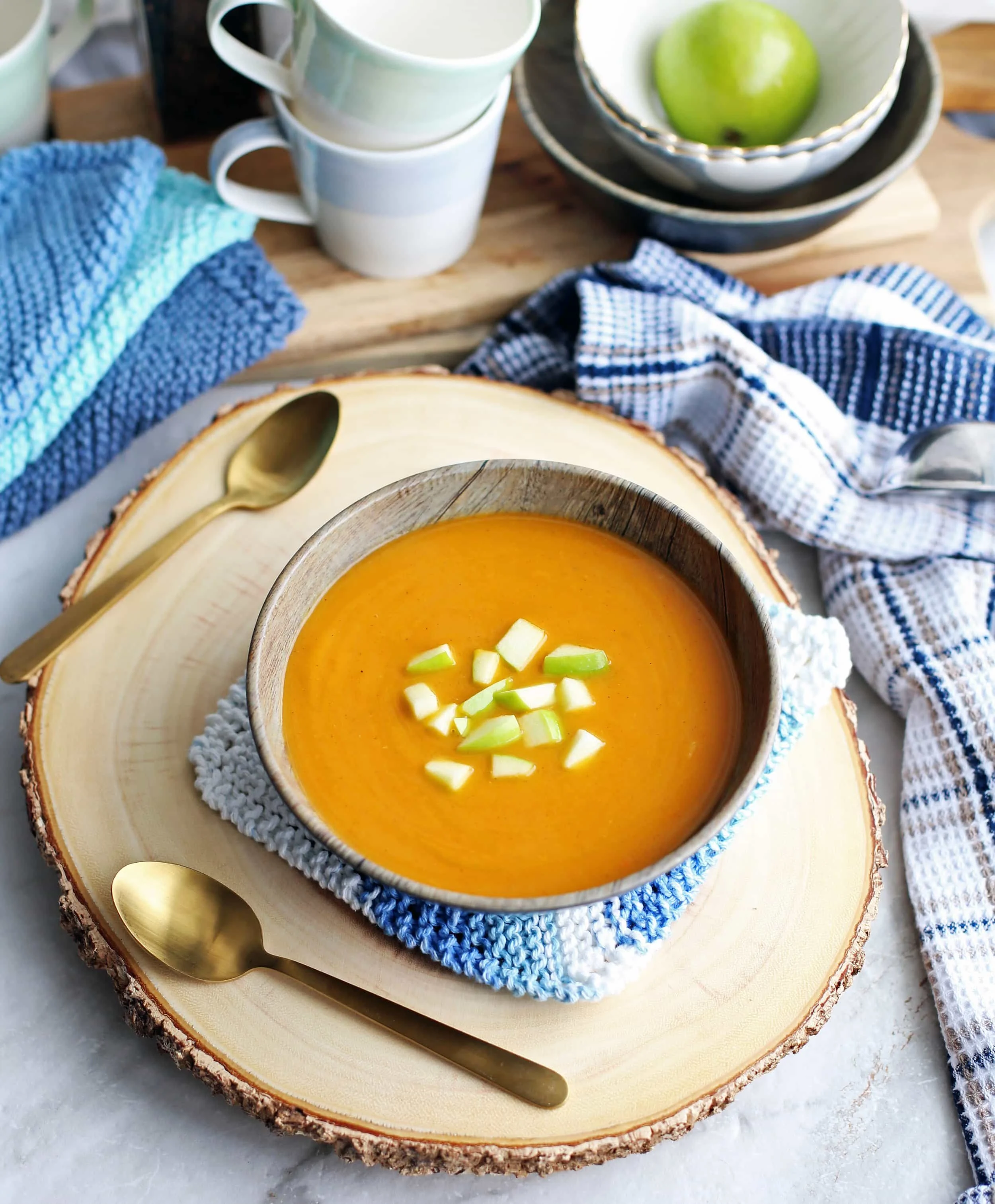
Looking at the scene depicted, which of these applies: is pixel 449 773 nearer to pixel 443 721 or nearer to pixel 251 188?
pixel 443 721

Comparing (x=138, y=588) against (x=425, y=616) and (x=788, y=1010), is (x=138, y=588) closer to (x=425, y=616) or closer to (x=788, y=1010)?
(x=425, y=616)

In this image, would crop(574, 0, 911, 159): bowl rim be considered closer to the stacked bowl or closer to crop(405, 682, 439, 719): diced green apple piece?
the stacked bowl

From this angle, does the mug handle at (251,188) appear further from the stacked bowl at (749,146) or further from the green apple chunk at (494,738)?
the green apple chunk at (494,738)

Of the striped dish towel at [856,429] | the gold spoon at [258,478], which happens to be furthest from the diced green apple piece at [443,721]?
the striped dish towel at [856,429]

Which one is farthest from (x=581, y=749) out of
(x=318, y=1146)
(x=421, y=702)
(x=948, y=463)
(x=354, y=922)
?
(x=948, y=463)

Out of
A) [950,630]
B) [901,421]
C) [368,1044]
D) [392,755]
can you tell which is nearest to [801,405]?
[901,421]

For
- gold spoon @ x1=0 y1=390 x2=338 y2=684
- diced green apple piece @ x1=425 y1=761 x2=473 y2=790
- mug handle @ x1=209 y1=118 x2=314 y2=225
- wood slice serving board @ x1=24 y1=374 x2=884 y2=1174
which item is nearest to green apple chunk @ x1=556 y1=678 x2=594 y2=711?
diced green apple piece @ x1=425 y1=761 x2=473 y2=790
